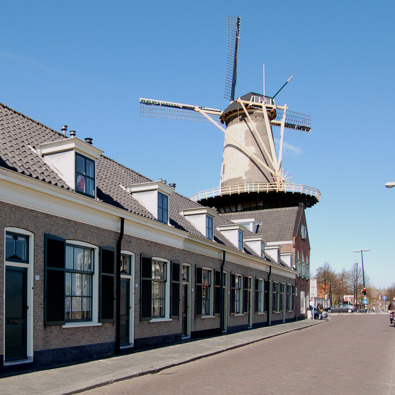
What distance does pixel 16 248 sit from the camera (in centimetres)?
1031

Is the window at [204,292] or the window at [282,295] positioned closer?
the window at [204,292]

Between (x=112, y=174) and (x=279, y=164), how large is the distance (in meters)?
29.2

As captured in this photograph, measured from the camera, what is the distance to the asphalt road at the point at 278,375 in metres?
9.12

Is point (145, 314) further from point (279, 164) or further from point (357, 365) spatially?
point (279, 164)

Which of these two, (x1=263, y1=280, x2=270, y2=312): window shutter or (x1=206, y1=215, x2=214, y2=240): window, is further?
(x1=263, y1=280, x2=270, y2=312): window shutter

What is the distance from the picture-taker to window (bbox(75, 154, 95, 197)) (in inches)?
490

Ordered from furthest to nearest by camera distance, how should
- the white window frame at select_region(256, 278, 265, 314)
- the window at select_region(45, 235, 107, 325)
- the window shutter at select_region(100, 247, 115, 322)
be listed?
the white window frame at select_region(256, 278, 265, 314) < the window shutter at select_region(100, 247, 115, 322) < the window at select_region(45, 235, 107, 325)

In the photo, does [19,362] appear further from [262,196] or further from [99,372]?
[262,196]

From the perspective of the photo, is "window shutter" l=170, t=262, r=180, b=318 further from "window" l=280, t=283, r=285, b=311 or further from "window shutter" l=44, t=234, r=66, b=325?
"window" l=280, t=283, r=285, b=311

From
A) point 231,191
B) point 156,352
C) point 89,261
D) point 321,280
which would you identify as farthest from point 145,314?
point 321,280

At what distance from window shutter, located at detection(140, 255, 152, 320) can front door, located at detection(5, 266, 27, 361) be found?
4.94 metres

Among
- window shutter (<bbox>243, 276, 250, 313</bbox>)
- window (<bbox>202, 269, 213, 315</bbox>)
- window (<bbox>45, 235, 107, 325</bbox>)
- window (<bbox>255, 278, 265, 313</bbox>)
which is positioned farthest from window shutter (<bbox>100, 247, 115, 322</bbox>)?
window (<bbox>255, 278, 265, 313</bbox>)

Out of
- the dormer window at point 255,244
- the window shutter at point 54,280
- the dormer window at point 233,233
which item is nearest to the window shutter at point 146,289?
the window shutter at point 54,280

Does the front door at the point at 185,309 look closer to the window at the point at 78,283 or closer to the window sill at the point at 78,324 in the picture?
the window sill at the point at 78,324
